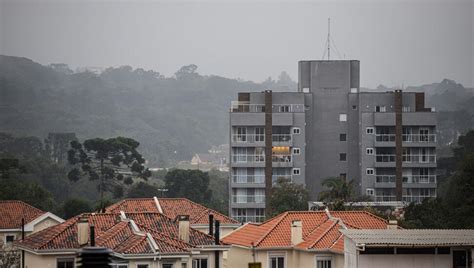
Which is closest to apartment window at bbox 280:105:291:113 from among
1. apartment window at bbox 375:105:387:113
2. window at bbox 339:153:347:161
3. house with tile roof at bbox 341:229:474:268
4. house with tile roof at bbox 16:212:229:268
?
window at bbox 339:153:347:161

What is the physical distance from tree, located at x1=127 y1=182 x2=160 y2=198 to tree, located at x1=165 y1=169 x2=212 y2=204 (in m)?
2.72

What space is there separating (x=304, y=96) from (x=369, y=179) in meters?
10.0

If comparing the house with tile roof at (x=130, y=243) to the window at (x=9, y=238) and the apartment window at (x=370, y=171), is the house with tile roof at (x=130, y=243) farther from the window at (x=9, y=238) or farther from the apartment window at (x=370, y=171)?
the apartment window at (x=370, y=171)

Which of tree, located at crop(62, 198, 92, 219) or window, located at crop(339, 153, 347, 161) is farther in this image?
window, located at crop(339, 153, 347, 161)

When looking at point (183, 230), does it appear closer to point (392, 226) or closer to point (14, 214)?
point (392, 226)

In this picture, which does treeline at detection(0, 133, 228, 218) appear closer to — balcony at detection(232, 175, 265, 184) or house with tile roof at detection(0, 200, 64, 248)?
balcony at detection(232, 175, 265, 184)

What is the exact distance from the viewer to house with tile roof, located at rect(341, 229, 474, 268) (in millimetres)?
50062

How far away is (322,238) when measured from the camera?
58.8 metres

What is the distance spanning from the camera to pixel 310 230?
205ft

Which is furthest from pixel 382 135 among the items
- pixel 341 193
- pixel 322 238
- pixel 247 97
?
pixel 322 238

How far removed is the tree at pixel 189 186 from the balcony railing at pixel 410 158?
24307 mm

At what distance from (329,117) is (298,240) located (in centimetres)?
8101

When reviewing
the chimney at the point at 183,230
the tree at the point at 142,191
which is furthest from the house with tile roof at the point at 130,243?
the tree at the point at 142,191

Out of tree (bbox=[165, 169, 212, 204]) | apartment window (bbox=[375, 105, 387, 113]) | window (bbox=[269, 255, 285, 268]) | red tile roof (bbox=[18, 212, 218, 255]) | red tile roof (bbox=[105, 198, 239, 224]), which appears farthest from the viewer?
tree (bbox=[165, 169, 212, 204])
